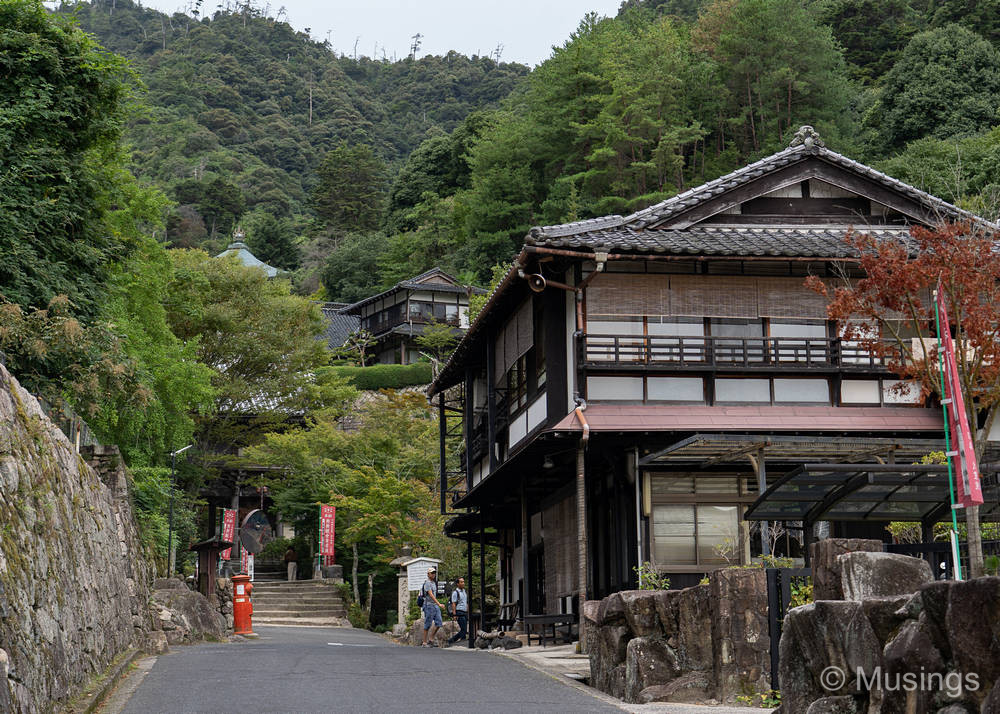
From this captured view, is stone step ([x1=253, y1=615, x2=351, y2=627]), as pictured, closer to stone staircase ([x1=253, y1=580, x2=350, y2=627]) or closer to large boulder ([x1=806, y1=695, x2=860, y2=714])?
stone staircase ([x1=253, y1=580, x2=350, y2=627])

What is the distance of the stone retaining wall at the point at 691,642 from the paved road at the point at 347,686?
59 cm

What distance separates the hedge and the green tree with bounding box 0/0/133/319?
1336 inches

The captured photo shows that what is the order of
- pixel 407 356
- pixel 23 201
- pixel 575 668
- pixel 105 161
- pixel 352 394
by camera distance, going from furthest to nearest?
pixel 407 356
pixel 352 394
pixel 105 161
pixel 23 201
pixel 575 668

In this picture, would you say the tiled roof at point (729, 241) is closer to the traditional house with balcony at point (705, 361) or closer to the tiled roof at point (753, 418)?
the traditional house with balcony at point (705, 361)

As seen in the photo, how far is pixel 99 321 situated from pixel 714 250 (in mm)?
11575

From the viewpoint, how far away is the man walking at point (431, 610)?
2386 cm

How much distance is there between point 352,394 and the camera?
47.1 metres

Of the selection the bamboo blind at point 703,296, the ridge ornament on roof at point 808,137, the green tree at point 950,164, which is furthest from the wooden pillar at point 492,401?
the green tree at point 950,164

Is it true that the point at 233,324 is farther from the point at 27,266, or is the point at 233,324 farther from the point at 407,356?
the point at 27,266

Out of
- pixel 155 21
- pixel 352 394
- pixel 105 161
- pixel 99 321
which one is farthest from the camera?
pixel 155 21

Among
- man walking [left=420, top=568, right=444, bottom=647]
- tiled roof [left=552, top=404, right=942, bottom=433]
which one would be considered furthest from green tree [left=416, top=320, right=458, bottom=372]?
tiled roof [left=552, top=404, right=942, bottom=433]

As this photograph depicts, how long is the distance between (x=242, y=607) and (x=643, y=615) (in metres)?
18.1

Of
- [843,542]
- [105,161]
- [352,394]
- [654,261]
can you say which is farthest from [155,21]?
[843,542]

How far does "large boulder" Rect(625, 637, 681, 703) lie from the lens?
11.5m
